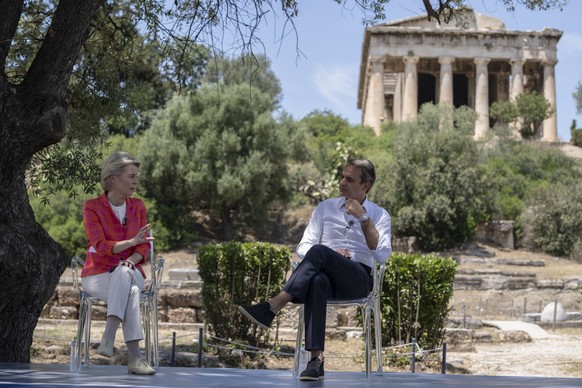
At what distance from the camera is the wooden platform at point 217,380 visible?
4.74 meters

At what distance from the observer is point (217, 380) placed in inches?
203

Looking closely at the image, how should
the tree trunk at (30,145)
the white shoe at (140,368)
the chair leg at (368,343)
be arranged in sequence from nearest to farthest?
1. the white shoe at (140,368)
2. the chair leg at (368,343)
3. the tree trunk at (30,145)

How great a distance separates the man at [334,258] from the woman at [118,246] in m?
0.72

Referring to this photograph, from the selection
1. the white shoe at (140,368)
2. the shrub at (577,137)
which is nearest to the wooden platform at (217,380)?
the white shoe at (140,368)

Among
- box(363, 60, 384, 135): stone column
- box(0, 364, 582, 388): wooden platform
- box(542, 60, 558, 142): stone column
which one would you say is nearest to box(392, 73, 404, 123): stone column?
box(363, 60, 384, 135): stone column

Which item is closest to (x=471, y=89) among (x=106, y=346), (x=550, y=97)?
(x=550, y=97)

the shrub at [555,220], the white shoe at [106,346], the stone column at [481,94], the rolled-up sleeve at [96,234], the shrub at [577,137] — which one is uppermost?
the stone column at [481,94]

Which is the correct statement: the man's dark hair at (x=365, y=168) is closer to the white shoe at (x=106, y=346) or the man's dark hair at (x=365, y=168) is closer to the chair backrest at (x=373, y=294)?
the chair backrest at (x=373, y=294)

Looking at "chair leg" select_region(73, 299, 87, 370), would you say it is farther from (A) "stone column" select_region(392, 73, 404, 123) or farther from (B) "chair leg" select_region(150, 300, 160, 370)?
(A) "stone column" select_region(392, 73, 404, 123)

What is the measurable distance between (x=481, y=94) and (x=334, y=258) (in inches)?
2181

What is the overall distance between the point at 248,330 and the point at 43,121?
654cm

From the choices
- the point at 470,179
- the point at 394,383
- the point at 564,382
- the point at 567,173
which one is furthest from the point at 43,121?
the point at 567,173

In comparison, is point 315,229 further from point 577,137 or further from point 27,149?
point 577,137

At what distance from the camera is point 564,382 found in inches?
203
